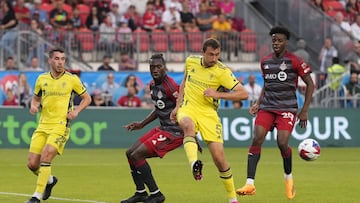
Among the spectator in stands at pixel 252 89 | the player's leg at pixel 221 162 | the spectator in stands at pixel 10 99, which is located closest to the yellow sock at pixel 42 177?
the player's leg at pixel 221 162

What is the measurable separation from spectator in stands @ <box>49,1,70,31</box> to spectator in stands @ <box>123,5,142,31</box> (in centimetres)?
202

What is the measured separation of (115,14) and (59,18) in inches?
A: 80.9

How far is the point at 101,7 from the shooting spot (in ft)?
109

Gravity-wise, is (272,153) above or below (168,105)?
below

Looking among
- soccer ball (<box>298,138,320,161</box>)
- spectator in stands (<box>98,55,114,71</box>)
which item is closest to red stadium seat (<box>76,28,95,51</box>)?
spectator in stands (<box>98,55,114,71</box>)

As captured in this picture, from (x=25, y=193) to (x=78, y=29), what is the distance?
1670 cm

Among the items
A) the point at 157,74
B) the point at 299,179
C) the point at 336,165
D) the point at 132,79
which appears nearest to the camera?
the point at 157,74

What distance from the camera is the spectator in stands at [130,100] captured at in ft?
95.1

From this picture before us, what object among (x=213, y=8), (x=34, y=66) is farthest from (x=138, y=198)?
(x=213, y=8)

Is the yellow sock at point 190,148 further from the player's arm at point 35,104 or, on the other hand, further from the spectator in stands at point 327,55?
the spectator in stands at point 327,55

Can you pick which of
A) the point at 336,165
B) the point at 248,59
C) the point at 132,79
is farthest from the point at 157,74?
the point at 248,59

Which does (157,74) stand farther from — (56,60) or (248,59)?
(248,59)


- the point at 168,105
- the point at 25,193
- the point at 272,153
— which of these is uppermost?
the point at 168,105

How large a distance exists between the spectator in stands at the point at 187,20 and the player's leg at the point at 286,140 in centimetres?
1800
